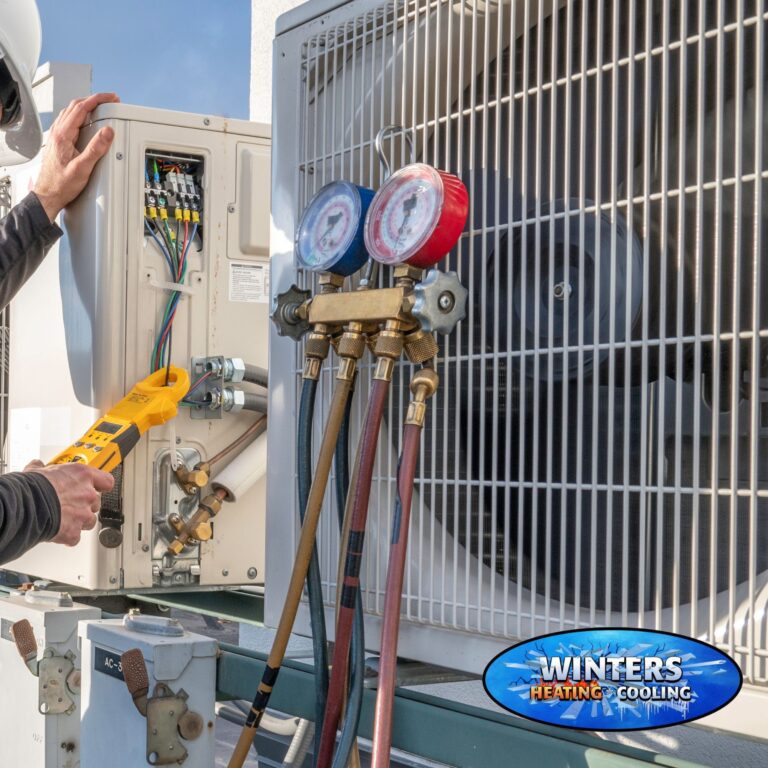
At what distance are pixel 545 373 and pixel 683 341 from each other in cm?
17

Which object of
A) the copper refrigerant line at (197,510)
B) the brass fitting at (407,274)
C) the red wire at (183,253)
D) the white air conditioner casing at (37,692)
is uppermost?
the red wire at (183,253)

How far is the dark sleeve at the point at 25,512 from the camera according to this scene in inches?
59.9

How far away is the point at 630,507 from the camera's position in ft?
3.20

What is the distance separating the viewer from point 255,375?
A: 6.44 feet

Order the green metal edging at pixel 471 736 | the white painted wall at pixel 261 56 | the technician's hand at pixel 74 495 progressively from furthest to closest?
the white painted wall at pixel 261 56, the technician's hand at pixel 74 495, the green metal edging at pixel 471 736

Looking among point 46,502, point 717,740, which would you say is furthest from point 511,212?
point 717,740

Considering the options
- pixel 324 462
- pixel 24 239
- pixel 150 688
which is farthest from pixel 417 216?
pixel 24 239

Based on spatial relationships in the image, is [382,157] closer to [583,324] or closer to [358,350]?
[358,350]

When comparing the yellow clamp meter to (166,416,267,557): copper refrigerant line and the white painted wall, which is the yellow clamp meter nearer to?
(166,416,267,557): copper refrigerant line

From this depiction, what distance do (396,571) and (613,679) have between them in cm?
23

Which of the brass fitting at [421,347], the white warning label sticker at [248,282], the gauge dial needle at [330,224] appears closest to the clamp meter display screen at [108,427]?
the white warning label sticker at [248,282]

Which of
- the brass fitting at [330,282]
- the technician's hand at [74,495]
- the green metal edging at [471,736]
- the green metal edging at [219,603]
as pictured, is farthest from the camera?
the green metal edging at [219,603]

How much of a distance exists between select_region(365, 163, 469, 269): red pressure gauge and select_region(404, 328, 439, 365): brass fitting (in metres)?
0.07

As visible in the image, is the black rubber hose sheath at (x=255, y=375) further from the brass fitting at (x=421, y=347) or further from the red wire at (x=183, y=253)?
the brass fitting at (x=421, y=347)
